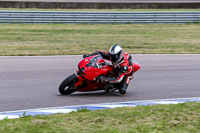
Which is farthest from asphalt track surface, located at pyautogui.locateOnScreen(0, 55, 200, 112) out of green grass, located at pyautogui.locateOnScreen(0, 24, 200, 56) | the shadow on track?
green grass, located at pyautogui.locateOnScreen(0, 24, 200, 56)

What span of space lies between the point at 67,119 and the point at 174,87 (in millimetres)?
4565

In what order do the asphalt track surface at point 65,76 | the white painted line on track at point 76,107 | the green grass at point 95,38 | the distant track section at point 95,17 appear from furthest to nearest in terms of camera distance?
the distant track section at point 95,17 → the green grass at point 95,38 → the asphalt track surface at point 65,76 → the white painted line on track at point 76,107

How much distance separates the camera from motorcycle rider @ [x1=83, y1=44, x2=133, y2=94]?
29.4ft

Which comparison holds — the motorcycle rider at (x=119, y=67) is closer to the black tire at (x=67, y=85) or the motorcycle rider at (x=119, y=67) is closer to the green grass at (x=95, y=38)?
the black tire at (x=67, y=85)

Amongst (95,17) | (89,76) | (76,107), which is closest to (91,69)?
(89,76)

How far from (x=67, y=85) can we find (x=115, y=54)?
4.15 ft

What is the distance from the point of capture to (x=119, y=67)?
30.0 feet

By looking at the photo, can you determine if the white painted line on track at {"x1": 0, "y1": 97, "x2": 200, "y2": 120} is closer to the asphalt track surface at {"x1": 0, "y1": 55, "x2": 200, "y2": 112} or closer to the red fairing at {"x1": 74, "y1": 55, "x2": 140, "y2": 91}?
the asphalt track surface at {"x1": 0, "y1": 55, "x2": 200, "y2": 112}

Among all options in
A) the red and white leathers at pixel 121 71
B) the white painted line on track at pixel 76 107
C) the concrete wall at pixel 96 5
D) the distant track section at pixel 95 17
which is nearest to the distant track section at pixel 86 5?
the concrete wall at pixel 96 5

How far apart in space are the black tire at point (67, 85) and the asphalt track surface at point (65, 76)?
0.13m

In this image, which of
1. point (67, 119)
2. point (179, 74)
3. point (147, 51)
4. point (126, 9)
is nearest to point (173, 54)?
point (147, 51)

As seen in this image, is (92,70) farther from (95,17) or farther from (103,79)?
(95,17)

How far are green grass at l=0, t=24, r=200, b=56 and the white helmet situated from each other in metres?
7.08

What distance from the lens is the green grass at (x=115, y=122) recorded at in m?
5.85
